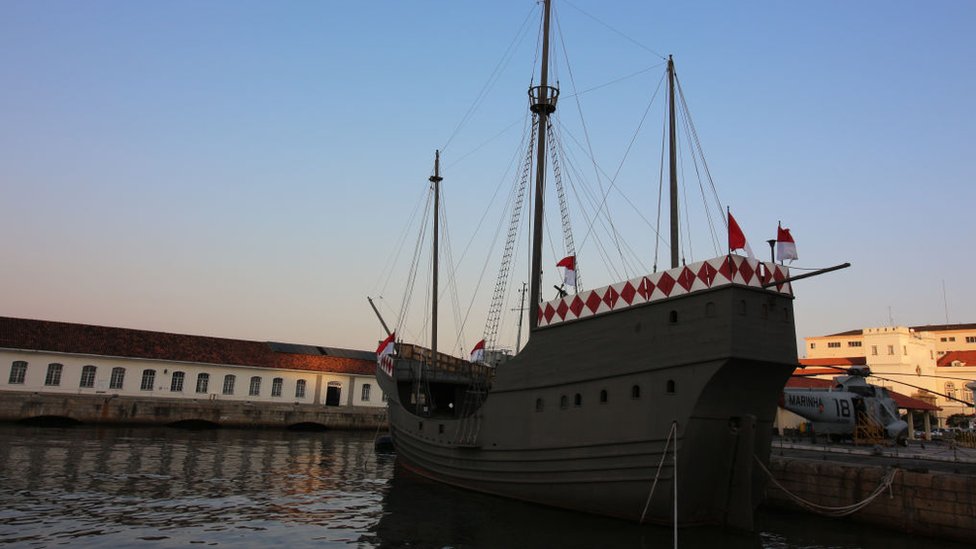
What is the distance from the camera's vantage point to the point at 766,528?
1490 cm

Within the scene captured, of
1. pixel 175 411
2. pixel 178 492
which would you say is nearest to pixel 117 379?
pixel 175 411

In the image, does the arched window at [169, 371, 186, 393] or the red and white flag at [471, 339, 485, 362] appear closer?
the red and white flag at [471, 339, 485, 362]

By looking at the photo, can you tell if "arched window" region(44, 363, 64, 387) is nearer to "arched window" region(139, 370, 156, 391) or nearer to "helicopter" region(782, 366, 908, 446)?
"arched window" region(139, 370, 156, 391)

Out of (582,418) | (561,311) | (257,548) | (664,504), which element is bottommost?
(257,548)

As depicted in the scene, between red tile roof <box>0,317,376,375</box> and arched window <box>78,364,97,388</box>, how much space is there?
1.08 m

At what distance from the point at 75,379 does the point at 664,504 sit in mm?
44465

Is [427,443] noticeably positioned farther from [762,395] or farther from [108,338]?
[108,338]

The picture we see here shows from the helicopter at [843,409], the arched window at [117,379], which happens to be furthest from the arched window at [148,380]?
the helicopter at [843,409]

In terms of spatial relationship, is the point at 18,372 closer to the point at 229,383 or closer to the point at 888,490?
the point at 229,383

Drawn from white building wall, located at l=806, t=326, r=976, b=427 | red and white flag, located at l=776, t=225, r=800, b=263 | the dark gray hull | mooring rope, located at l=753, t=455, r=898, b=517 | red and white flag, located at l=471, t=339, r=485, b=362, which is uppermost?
white building wall, located at l=806, t=326, r=976, b=427

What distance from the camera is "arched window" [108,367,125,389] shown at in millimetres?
44787

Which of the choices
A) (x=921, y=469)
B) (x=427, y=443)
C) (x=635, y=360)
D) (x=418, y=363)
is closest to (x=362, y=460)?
(x=418, y=363)

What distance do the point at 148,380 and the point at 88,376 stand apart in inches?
150

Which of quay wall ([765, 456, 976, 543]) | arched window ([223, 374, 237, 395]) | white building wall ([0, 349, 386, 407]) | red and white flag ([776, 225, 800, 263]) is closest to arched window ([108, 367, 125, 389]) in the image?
white building wall ([0, 349, 386, 407])
